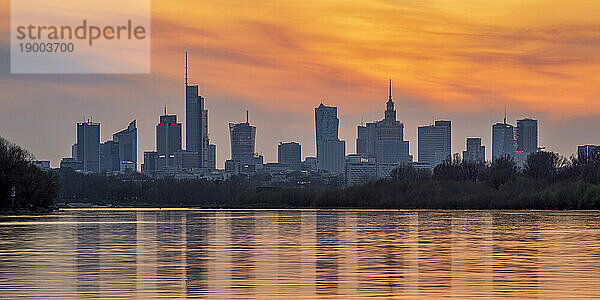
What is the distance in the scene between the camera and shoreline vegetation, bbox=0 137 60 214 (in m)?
136

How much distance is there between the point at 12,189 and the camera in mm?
136875

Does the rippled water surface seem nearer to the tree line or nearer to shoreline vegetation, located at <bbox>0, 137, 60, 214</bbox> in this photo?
shoreline vegetation, located at <bbox>0, 137, 60, 214</bbox>

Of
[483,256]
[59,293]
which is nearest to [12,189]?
[483,256]

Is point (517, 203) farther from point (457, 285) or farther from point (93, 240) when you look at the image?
point (457, 285)

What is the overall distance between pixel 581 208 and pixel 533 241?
10544cm

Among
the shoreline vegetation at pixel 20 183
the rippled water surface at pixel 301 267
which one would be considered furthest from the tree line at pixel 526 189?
the rippled water surface at pixel 301 267

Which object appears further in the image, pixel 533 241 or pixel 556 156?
pixel 556 156

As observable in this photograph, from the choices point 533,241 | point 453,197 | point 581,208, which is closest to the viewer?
point 533,241

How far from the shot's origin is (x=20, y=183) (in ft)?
454

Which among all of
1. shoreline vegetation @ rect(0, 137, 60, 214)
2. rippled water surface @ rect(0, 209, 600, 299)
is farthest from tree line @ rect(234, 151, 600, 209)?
rippled water surface @ rect(0, 209, 600, 299)

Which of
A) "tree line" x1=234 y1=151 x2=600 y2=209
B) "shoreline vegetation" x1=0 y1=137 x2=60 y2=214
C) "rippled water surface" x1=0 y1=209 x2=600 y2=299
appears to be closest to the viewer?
"rippled water surface" x1=0 y1=209 x2=600 y2=299

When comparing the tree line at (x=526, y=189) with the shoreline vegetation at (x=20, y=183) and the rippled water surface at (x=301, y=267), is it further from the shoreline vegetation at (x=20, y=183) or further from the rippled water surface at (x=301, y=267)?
the rippled water surface at (x=301, y=267)

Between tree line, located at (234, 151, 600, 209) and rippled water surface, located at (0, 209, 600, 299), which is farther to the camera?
tree line, located at (234, 151, 600, 209)

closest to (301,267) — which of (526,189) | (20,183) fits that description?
(20,183)
